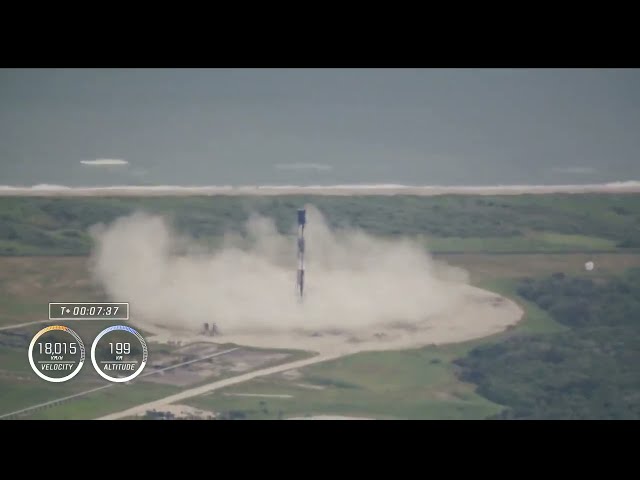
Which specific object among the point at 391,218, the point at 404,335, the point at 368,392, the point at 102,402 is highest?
the point at 391,218

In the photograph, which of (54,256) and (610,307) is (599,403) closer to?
(610,307)

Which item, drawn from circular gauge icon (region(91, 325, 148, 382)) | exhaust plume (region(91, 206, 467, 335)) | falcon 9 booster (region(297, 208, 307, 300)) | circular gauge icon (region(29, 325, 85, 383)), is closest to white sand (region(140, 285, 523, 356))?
exhaust plume (region(91, 206, 467, 335))

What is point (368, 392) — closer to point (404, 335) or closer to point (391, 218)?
point (404, 335)

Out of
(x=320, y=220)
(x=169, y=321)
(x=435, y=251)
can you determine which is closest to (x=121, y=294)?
(x=169, y=321)

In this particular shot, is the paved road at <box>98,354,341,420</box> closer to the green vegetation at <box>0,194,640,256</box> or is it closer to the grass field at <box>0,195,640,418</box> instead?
the grass field at <box>0,195,640,418</box>
